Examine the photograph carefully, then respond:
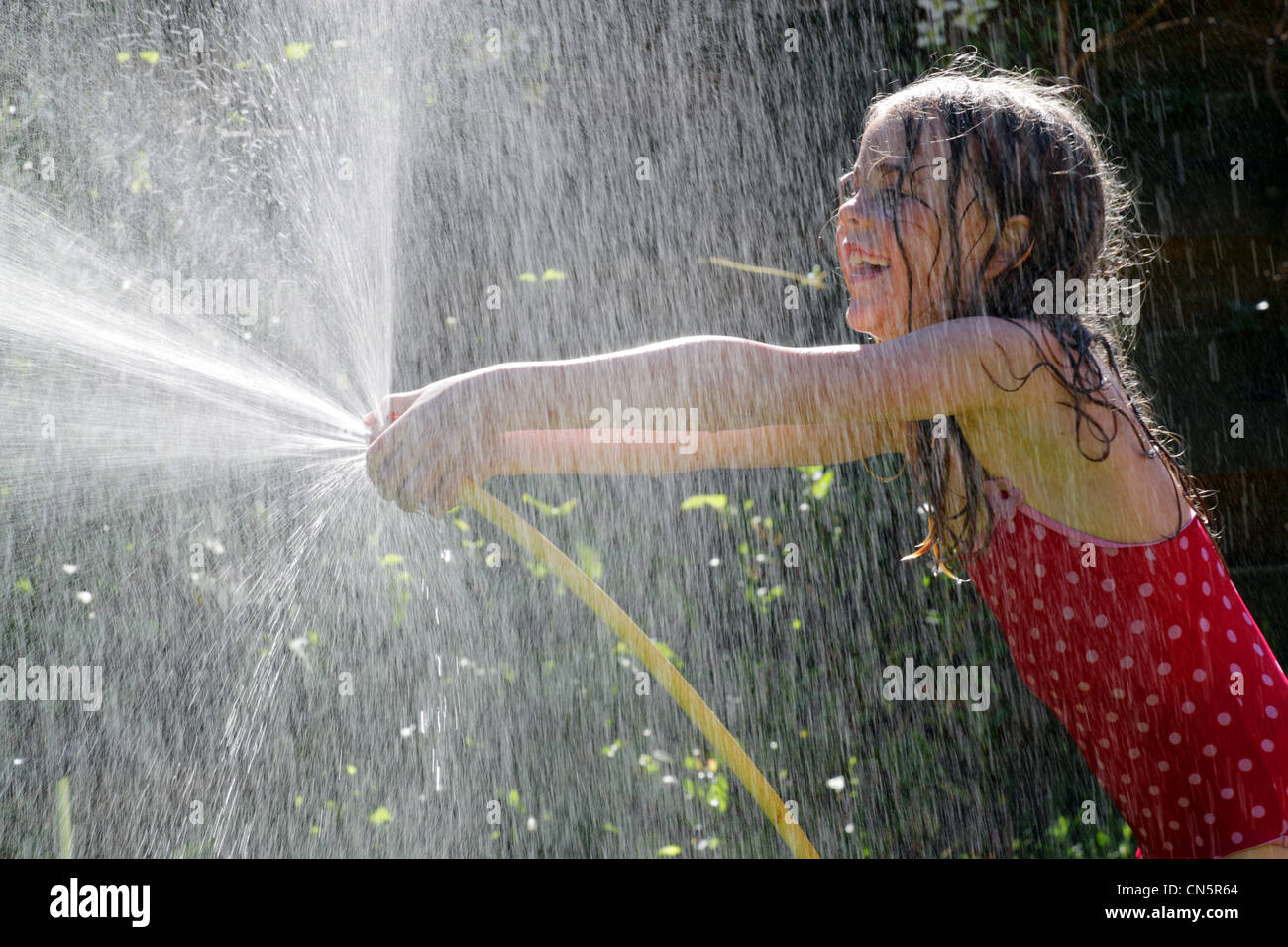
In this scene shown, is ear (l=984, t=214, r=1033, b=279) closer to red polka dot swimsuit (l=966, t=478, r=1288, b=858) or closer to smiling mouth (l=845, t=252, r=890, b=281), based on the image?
smiling mouth (l=845, t=252, r=890, b=281)

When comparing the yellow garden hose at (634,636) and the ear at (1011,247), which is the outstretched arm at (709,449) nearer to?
the yellow garden hose at (634,636)

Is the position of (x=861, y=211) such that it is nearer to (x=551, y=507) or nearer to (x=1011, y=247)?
(x=1011, y=247)

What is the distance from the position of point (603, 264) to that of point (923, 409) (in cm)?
185

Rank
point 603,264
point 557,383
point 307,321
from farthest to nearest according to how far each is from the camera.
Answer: point 603,264 < point 307,321 < point 557,383

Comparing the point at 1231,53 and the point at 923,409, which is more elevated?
the point at 1231,53

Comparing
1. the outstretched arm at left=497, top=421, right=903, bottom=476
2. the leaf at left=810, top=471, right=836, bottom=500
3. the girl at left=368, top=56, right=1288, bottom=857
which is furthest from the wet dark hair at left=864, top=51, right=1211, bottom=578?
the leaf at left=810, top=471, right=836, bottom=500

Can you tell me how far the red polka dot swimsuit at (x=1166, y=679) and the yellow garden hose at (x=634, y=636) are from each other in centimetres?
53

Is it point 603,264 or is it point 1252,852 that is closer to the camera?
point 1252,852

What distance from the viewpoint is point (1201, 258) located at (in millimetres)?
3602

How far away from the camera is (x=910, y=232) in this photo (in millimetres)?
1968

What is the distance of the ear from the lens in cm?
197

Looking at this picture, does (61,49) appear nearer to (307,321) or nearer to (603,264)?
(307,321)

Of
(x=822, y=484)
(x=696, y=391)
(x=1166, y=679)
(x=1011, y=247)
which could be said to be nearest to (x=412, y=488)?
(x=696, y=391)
